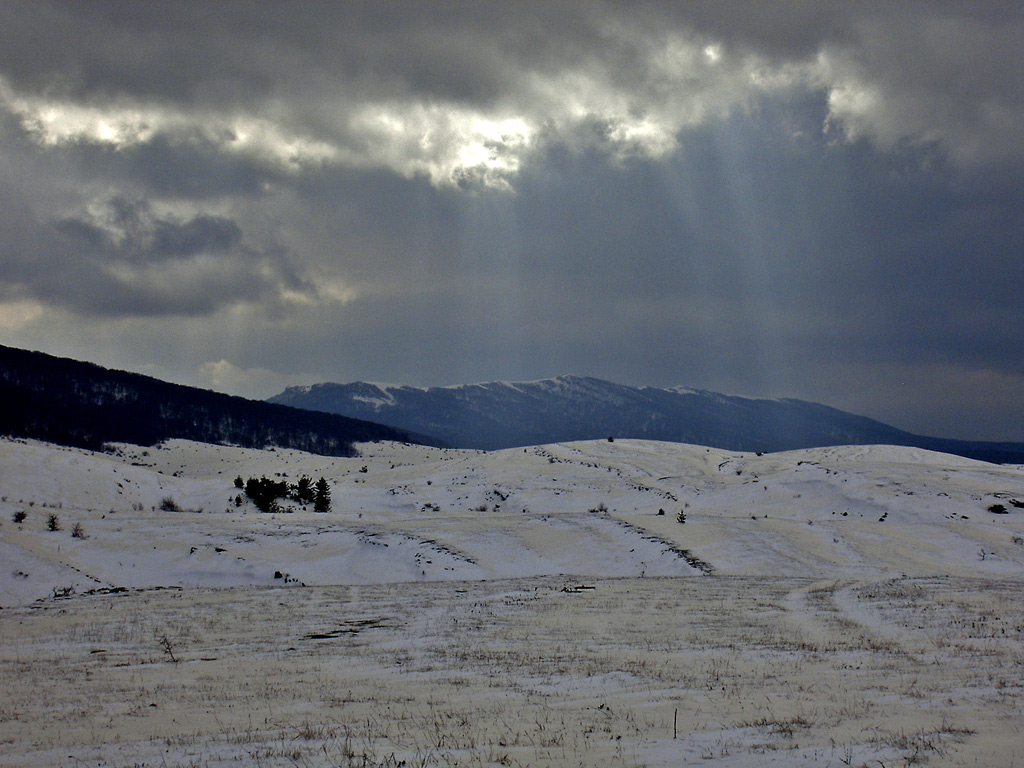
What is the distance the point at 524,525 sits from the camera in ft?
142

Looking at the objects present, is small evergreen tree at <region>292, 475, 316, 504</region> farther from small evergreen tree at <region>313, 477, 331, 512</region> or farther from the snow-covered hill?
the snow-covered hill

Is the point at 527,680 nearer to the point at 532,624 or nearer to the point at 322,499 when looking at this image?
the point at 532,624

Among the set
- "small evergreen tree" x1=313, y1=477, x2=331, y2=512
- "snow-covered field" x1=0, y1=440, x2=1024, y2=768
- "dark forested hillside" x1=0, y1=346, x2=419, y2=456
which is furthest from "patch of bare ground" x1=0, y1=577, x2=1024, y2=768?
"dark forested hillside" x1=0, y1=346, x2=419, y2=456

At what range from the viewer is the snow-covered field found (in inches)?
395

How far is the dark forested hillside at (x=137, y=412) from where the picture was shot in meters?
128

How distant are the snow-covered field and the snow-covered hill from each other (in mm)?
245

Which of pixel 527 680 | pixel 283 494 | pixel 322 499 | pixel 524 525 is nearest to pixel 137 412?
pixel 283 494

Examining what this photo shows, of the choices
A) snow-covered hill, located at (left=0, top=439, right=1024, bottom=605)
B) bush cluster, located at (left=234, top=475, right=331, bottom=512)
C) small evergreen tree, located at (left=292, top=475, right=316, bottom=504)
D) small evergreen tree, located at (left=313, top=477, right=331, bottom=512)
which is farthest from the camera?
small evergreen tree, located at (left=292, top=475, right=316, bottom=504)

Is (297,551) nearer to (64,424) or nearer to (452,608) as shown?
(452,608)

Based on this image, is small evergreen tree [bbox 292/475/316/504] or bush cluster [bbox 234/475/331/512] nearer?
bush cluster [bbox 234/475/331/512]

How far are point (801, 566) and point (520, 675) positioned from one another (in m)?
25.5

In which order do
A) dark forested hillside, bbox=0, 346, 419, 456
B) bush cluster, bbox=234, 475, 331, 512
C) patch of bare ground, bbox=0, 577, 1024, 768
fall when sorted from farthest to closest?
dark forested hillside, bbox=0, 346, 419, 456, bush cluster, bbox=234, 475, 331, 512, patch of bare ground, bbox=0, 577, 1024, 768

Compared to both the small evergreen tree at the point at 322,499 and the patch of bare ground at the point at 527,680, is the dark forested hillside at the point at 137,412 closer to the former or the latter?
the small evergreen tree at the point at 322,499

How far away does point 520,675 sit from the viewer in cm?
1460
